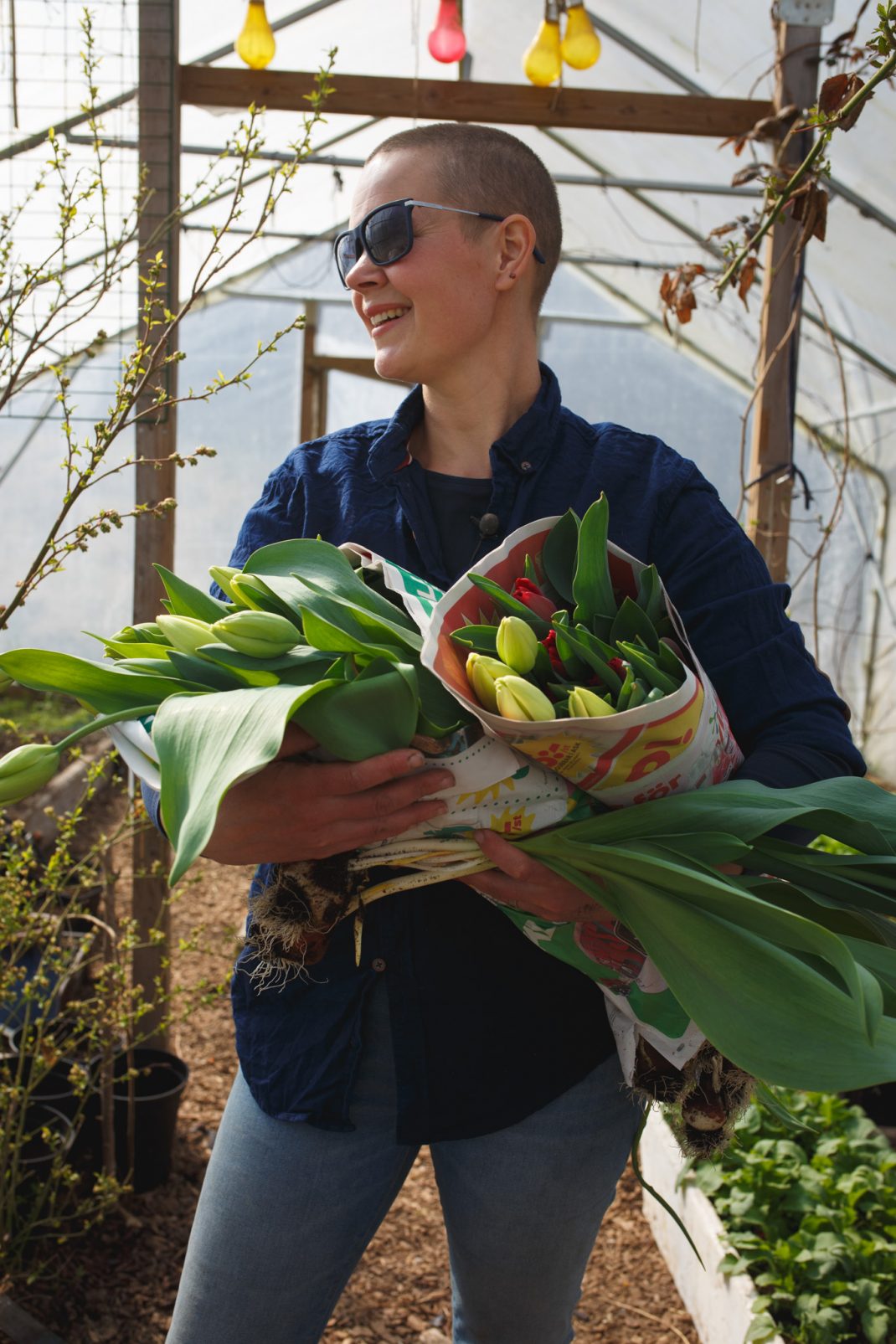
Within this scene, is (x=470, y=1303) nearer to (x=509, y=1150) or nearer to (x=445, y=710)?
(x=509, y=1150)

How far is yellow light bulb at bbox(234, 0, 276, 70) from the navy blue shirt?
2.65 meters

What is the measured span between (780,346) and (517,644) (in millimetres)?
2220

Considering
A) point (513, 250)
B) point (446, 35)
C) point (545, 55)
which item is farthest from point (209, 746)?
point (446, 35)

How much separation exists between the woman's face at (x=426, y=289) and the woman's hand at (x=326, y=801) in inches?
21.0

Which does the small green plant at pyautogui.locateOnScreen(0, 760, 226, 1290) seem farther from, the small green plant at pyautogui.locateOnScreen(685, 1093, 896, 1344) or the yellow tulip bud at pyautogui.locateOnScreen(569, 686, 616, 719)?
the yellow tulip bud at pyautogui.locateOnScreen(569, 686, 616, 719)

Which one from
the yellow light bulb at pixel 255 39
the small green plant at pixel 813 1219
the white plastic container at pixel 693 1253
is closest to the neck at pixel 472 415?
the small green plant at pixel 813 1219

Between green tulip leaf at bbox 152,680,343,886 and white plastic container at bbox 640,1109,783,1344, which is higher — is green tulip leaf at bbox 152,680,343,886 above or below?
above

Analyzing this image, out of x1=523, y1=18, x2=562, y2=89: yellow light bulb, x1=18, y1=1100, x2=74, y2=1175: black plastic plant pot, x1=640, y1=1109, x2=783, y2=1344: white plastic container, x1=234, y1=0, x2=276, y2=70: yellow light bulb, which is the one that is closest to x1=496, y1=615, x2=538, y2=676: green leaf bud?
x1=640, y1=1109, x2=783, y2=1344: white plastic container

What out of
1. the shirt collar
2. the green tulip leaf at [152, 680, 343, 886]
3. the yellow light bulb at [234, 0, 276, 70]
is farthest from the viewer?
the yellow light bulb at [234, 0, 276, 70]

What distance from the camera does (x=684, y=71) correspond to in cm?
462

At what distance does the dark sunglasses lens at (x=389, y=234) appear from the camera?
1.22 metres

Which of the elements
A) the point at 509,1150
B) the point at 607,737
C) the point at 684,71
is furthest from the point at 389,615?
the point at 684,71

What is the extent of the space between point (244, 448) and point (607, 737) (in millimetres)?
6901

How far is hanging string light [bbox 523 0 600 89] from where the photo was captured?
3.62m
